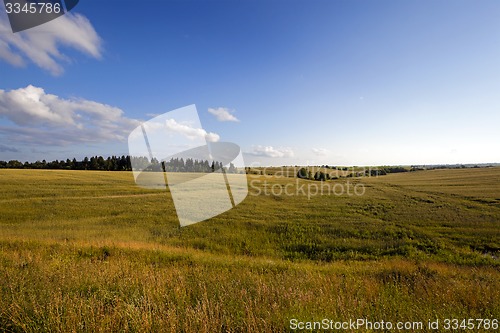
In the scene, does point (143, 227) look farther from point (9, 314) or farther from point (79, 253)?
point (9, 314)

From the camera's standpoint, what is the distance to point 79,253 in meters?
10.3

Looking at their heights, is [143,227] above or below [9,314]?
below

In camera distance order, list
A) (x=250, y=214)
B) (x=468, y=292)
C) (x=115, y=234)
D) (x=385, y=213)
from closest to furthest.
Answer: (x=468, y=292) → (x=115, y=234) → (x=250, y=214) → (x=385, y=213)

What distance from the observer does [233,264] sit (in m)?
9.66

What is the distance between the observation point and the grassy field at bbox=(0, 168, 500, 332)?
4.23 m

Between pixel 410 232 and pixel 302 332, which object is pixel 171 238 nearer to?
pixel 302 332

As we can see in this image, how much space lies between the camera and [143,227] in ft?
64.4

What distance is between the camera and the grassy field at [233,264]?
13.9ft

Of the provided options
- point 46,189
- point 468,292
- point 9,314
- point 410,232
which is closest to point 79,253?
point 9,314

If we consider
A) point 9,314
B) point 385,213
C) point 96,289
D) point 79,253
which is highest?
point 9,314

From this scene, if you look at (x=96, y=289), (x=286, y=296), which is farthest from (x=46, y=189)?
(x=286, y=296)

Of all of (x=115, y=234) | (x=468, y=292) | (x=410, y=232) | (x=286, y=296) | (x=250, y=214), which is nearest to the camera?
(x=286, y=296)

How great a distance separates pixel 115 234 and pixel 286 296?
15.4m

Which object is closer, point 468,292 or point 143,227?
point 468,292
